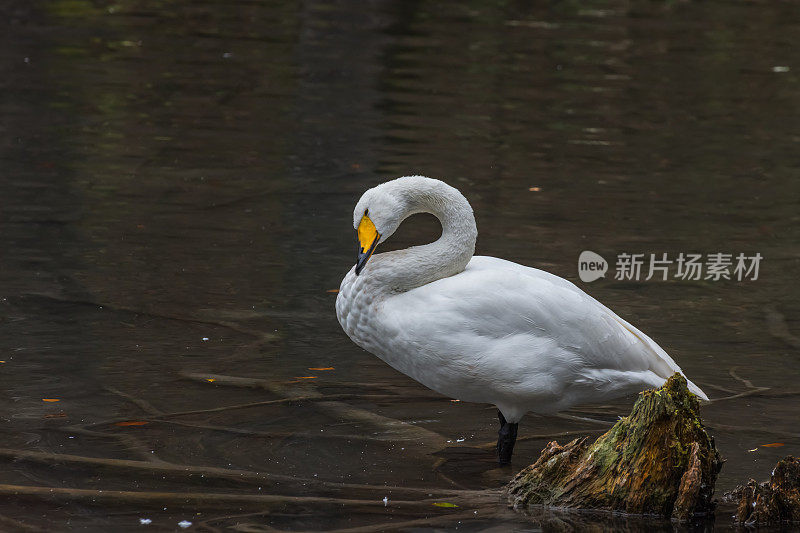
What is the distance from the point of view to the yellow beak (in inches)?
233

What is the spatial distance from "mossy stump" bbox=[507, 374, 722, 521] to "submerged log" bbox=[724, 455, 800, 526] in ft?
0.52

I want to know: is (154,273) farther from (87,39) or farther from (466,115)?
(87,39)

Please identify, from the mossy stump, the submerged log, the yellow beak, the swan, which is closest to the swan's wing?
the swan

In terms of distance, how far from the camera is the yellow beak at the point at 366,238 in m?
5.91

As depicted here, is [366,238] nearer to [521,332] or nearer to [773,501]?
[521,332]

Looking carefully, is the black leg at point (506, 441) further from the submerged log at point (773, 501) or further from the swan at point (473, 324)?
the submerged log at point (773, 501)

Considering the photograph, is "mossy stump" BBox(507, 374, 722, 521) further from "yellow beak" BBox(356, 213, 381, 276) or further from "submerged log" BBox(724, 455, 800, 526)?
"yellow beak" BBox(356, 213, 381, 276)

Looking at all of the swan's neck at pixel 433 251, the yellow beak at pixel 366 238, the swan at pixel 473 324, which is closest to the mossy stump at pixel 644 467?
the swan at pixel 473 324

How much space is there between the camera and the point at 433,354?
5750mm

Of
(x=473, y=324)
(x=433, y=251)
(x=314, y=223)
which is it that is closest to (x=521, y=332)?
(x=473, y=324)

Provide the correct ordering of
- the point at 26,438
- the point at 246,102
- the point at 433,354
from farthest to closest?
1. the point at 246,102
2. the point at 26,438
3. the point at 433,354

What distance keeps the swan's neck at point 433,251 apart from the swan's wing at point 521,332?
Answer: 0.26 feet

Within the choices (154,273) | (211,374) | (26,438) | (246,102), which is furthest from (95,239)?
(246,102)

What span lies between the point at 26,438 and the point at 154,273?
3005 mm
